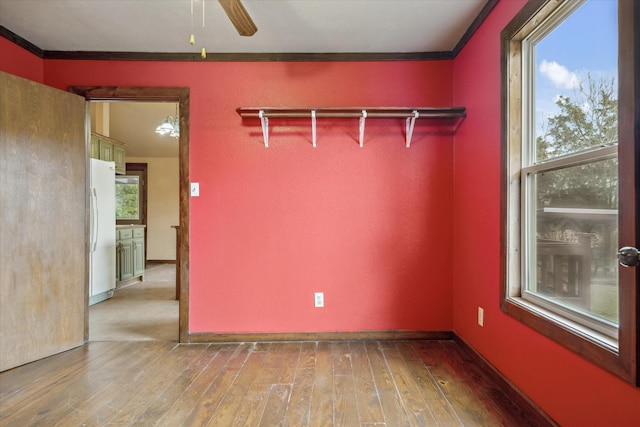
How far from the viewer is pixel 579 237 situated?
156 centimetres

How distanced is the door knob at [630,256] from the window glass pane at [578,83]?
0.49 metres

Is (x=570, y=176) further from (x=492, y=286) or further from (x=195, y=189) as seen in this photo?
(x=195, y=189)

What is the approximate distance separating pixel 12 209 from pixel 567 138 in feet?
11.3

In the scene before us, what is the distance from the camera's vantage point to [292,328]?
2754 millimetres

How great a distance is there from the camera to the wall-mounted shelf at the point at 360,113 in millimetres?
2516

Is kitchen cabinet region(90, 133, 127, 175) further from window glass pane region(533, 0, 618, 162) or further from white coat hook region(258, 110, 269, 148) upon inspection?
window glass pane region(533, 0, 618, 162)

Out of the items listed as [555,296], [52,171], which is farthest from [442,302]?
[52,171]

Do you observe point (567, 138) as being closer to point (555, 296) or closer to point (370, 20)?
point (555, 296)

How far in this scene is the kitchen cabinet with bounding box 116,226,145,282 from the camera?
4.55 meters

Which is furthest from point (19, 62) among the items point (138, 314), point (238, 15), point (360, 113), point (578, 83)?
point (578, 83)

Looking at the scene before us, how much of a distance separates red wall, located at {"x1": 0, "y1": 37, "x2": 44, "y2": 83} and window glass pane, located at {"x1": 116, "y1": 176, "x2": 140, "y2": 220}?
4508mm

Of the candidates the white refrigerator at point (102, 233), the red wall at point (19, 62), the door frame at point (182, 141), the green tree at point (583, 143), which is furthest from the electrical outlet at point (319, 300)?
the red wall at point (19, 62)

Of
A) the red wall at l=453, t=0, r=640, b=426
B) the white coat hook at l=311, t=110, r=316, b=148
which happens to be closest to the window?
the red wall at l=453, t=0, r=640, b=426

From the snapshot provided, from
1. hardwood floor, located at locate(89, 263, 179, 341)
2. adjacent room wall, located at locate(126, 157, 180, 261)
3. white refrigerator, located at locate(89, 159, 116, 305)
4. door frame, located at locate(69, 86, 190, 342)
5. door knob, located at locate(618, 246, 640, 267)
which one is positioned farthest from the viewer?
adjacent room wall, located at locate(126, 157, 180, 261)
